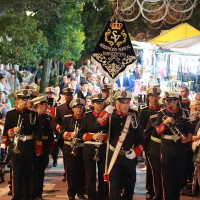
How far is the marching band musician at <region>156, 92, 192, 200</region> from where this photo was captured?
11.8m

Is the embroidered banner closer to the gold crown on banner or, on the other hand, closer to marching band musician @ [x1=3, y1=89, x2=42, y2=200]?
the gold crown on banner

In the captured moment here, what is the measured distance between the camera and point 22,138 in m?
12.1

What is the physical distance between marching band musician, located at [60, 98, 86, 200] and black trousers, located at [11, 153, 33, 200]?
975 mm

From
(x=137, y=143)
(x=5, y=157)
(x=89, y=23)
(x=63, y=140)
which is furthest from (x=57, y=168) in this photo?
(x=89, y=23)

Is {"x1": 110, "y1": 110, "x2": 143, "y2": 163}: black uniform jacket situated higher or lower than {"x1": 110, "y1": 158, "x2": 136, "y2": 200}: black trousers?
higher

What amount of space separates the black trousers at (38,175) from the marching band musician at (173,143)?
8.59 ft

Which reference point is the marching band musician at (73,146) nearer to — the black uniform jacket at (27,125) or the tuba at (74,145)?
the tuba at (74,145)

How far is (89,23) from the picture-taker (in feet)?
134

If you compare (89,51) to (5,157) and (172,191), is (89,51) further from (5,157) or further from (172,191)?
(172,191)

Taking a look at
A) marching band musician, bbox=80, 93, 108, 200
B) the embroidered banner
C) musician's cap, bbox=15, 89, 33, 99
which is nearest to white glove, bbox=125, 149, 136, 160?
marching band musician, bbox=80, 93, 108, 200

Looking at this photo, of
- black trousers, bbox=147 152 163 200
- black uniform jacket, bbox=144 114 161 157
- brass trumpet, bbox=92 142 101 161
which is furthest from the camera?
black trousers, bbox=147 152 163 200

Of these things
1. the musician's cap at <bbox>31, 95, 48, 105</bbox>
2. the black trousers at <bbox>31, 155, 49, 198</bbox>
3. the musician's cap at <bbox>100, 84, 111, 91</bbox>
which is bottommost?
the black trousers at <bbox>31, 155, 49, 198</bbox>

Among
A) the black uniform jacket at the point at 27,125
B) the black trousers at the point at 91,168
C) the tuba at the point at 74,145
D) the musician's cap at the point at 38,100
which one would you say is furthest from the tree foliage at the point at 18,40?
the black trousers at the point at 91,168

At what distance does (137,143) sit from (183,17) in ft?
62.2
